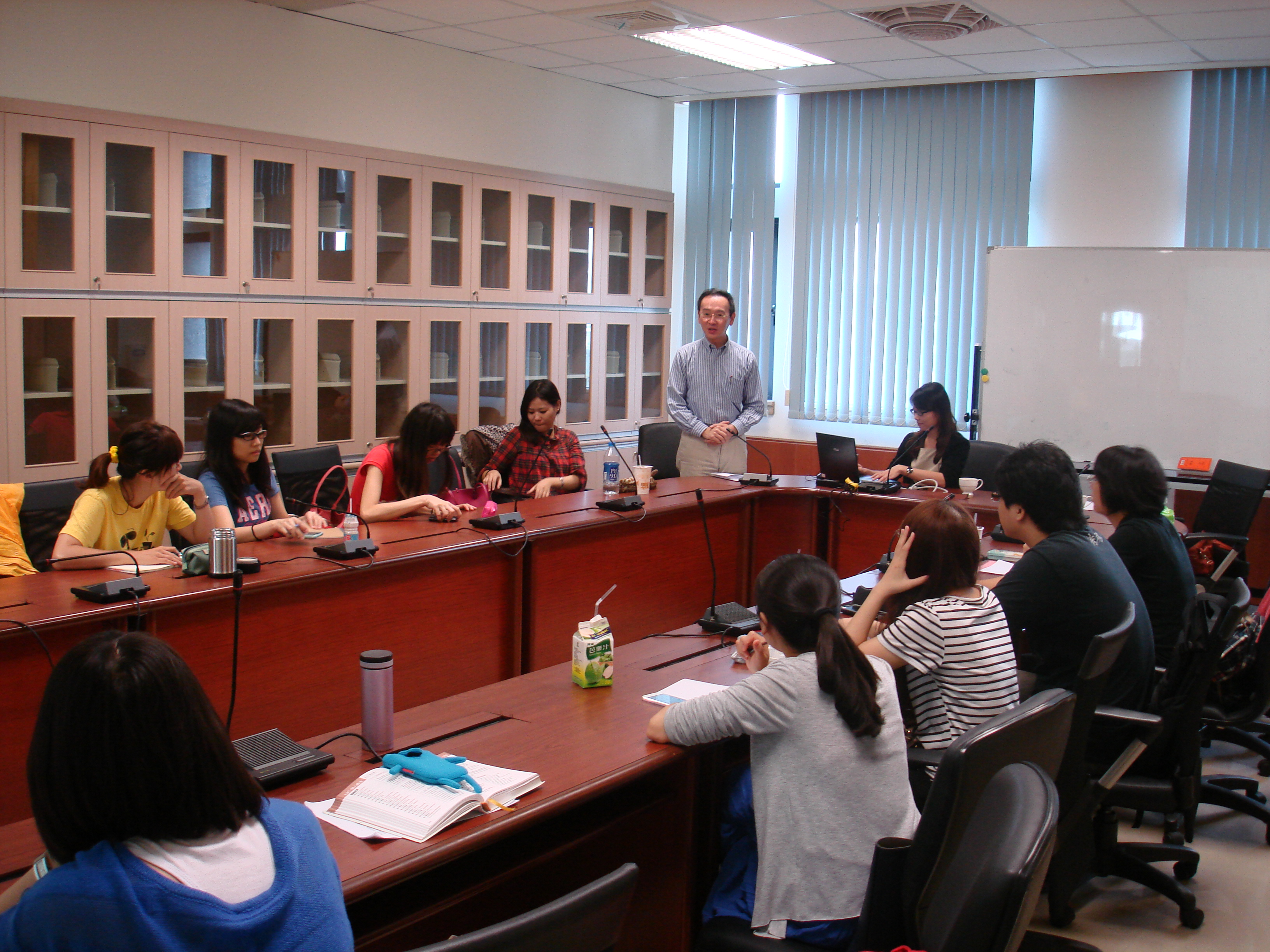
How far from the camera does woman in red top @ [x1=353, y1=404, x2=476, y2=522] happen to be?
3.70 meters

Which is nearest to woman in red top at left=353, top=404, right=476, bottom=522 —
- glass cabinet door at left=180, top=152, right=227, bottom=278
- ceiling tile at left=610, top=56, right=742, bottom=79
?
glass cabinet door at left=180, top=152, right=227, bottom=278

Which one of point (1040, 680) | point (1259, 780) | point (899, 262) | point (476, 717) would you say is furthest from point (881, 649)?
point (899, 262)

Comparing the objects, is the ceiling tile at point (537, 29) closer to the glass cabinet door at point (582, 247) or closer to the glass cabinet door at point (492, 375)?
the glass cabinet door at point (582, 247)

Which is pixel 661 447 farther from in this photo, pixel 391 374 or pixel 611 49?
pixel 611 49

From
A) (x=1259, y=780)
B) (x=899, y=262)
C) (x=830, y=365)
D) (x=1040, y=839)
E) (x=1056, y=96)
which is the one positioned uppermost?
(x=1056, y=96)

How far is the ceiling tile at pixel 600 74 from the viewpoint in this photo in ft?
19.0

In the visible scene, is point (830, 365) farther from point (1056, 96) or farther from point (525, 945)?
point (525, 945)

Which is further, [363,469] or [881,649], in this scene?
[363,469]

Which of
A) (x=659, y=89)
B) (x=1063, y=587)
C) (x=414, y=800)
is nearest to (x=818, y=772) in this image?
(x=414, y=800)

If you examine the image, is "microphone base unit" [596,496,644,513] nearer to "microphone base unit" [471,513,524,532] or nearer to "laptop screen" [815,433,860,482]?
"microphone base unit" [471,513,524,532]

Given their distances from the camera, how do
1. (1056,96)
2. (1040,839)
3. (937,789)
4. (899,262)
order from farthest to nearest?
(899,262), (1056,96), (937,789), (1040,839)

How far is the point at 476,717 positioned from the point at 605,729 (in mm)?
268

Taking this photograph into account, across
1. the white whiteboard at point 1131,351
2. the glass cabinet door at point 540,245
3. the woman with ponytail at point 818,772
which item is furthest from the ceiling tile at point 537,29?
the woman with ponytail at point 818,772

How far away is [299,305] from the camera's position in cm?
479
